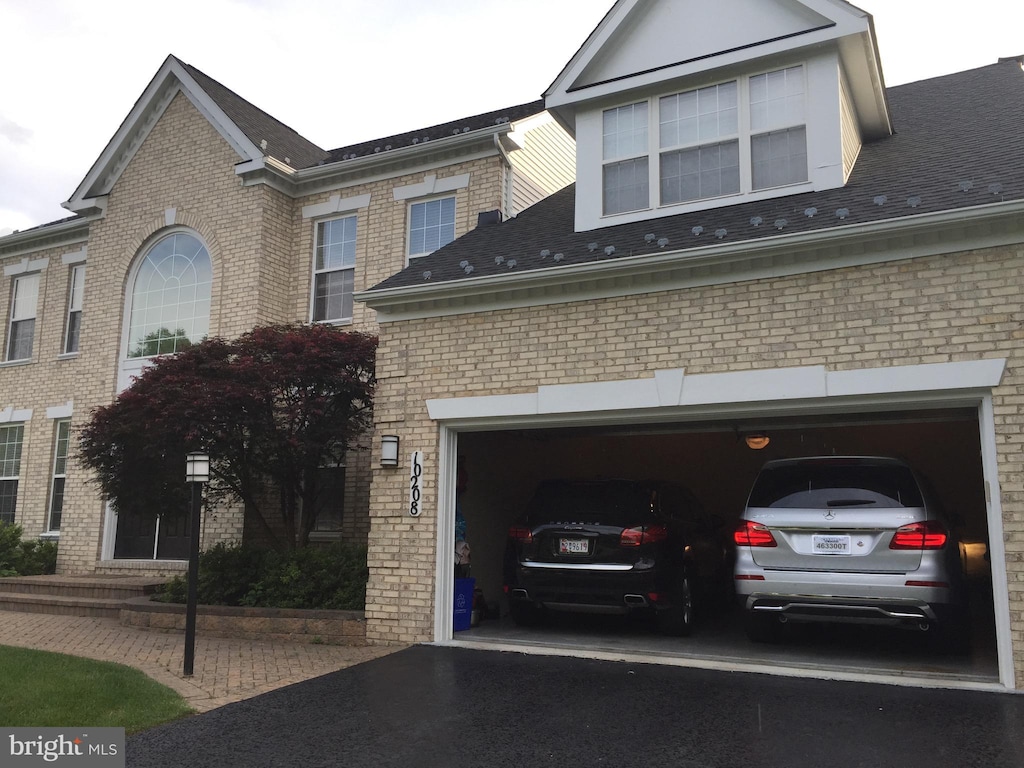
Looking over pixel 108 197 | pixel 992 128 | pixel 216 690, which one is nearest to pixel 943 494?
pixel 992 128

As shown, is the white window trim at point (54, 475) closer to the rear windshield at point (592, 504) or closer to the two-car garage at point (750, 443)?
the two-car garage at point (750, 443)

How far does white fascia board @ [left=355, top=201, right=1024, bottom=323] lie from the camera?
7.10 meters

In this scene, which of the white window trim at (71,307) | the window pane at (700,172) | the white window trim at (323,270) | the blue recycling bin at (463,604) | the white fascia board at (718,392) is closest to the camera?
the white fascia board at (718,392)

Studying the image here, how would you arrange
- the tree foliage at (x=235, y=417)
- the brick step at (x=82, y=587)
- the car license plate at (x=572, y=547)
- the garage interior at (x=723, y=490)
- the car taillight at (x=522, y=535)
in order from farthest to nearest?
the brick step at (x=82, y=587) < the tree foliage at (x=235, y=417) < the car taillight at (x=522, y=535) < the car license plate at (x=572, y=547) < the garage interior at (x=723, y=490)

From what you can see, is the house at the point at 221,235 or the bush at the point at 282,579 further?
the house at the point at 221,235

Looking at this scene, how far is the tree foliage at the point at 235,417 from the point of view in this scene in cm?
1054

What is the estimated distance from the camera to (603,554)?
8625mm

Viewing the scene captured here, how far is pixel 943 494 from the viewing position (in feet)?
44.4

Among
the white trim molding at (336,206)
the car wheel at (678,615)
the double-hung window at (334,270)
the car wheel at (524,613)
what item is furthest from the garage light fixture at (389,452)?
the white trim molding at (336,206)

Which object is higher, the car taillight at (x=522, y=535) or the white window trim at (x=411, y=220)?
the white window trim at (x=411, y=220)

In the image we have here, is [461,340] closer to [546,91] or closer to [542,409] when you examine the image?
[542,409]

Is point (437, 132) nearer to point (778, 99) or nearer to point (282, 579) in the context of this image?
point (778, 99)

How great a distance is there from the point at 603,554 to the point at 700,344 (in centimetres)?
236

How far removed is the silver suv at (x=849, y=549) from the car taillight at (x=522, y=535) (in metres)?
2.29
